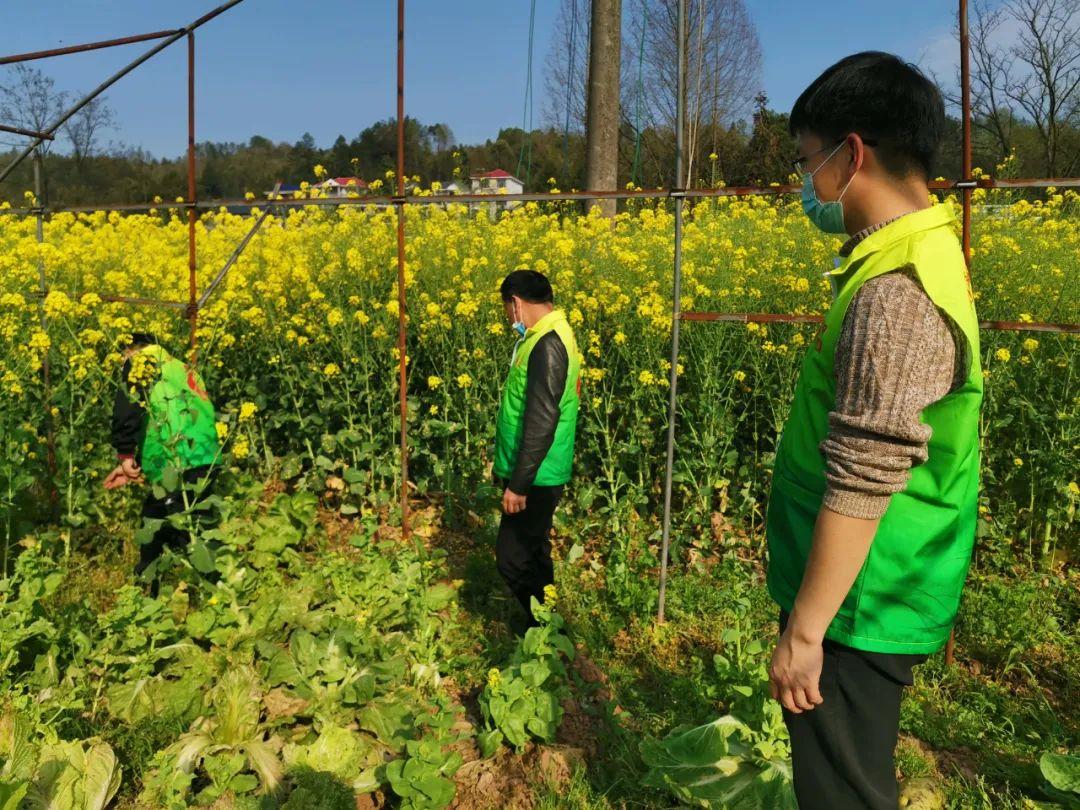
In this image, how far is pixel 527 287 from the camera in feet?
10.7

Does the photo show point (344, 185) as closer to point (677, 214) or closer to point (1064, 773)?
point (677, 214)

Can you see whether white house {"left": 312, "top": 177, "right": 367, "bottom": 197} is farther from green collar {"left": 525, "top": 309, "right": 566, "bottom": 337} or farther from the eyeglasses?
the eyeglasses

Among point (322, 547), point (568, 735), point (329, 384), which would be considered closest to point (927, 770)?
point (568, 735)

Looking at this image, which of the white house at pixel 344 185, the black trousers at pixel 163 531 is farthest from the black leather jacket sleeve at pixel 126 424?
the white house at pixel 344 185

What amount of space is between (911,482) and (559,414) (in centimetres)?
196

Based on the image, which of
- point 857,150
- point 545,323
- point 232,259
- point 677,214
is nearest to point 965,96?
point 677,214

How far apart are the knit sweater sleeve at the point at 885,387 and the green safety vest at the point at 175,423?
Answer: 2907mm

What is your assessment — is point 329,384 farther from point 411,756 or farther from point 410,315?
point 411,756

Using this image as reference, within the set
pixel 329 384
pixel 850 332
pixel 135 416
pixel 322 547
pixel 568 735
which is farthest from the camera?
pixel 329 384

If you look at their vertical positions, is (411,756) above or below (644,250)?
below

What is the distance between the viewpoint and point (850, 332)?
4.30 feet

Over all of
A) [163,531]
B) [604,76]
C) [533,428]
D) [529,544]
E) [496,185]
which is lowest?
[163,531]

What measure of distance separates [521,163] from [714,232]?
4.80 m

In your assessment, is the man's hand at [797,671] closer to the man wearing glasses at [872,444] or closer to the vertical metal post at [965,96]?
the man wearing glasses at [872,444]
